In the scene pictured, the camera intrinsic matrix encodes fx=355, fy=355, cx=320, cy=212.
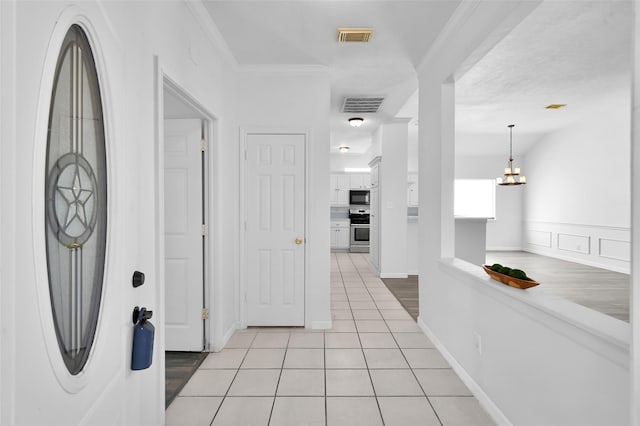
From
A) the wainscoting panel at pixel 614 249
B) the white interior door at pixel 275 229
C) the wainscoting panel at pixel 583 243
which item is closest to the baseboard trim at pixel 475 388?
the white interior door at pixel 275 229

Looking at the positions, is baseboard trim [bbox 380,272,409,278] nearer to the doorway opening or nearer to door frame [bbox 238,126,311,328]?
door frame [bbox 238,126,311,328]

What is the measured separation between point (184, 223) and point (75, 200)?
1.99 meters

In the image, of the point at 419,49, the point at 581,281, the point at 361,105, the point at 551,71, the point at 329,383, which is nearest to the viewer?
the point at 329,383

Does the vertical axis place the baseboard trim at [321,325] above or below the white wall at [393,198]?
below

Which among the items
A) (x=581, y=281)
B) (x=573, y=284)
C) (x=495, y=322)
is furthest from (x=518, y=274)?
(x=581, y=281)

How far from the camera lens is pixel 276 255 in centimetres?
383

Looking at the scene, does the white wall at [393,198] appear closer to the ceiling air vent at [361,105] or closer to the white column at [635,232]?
the ceiling air vent at [361,105]

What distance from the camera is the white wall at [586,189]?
6418 mm

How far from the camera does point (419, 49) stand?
132 inches

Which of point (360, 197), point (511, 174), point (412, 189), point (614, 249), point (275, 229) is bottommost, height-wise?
point (614, 249)

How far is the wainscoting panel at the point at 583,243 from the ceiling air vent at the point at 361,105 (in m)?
4.55

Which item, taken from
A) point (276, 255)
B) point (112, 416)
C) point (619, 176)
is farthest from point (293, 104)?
point (619, 176)

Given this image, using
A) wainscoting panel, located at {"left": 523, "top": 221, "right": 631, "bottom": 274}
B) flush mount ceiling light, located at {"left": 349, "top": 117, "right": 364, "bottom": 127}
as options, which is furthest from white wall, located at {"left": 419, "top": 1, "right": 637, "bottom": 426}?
wainscoting panel, located at {"left": 523, "top": 221, "right": 631, "bottom": 274}

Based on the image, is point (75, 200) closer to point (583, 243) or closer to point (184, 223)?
point (184, 223)
